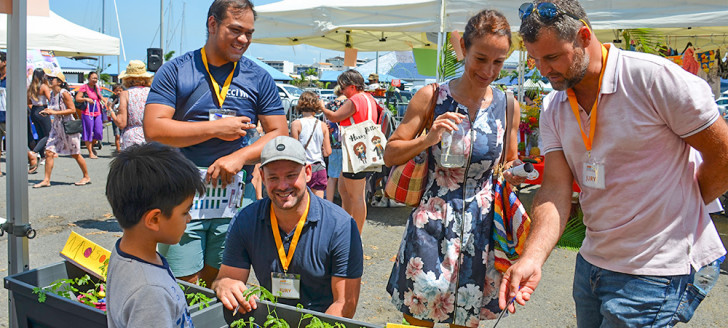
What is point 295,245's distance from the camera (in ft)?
8.34

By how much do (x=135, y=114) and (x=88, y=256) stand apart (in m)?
4.22

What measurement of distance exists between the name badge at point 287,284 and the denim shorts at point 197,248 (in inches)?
20.1

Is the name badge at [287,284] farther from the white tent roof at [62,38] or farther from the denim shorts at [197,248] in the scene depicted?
the white tent roof at [62,38]

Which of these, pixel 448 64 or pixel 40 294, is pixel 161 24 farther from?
pixel 40 294

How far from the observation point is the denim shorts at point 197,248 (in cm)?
278

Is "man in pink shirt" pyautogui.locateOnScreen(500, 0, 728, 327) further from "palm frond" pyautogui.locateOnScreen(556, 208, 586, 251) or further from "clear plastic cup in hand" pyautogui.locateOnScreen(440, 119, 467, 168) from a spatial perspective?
"palm frond" pyautogui.locateOnScreen(556, 208, 586, 251)

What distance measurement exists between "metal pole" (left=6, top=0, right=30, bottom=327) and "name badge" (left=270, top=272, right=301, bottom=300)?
3.55 feet

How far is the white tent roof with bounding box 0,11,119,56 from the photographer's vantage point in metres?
9.75

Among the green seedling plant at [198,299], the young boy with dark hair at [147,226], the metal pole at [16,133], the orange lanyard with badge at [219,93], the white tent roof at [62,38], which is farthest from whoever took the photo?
the white tent roof at [62,38]

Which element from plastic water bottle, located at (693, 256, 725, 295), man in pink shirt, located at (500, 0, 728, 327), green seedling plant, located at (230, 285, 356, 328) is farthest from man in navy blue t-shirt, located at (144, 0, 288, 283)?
plastic water bottle, located at (693, 256, 725, 295)

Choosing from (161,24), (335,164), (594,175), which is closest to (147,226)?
(594,175)

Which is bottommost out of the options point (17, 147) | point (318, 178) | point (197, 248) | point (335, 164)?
point (318, 178)

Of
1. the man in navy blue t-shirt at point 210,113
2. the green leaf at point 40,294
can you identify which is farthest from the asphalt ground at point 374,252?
the green leaf at point 40,294

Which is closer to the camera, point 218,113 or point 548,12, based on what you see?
point 548,12
